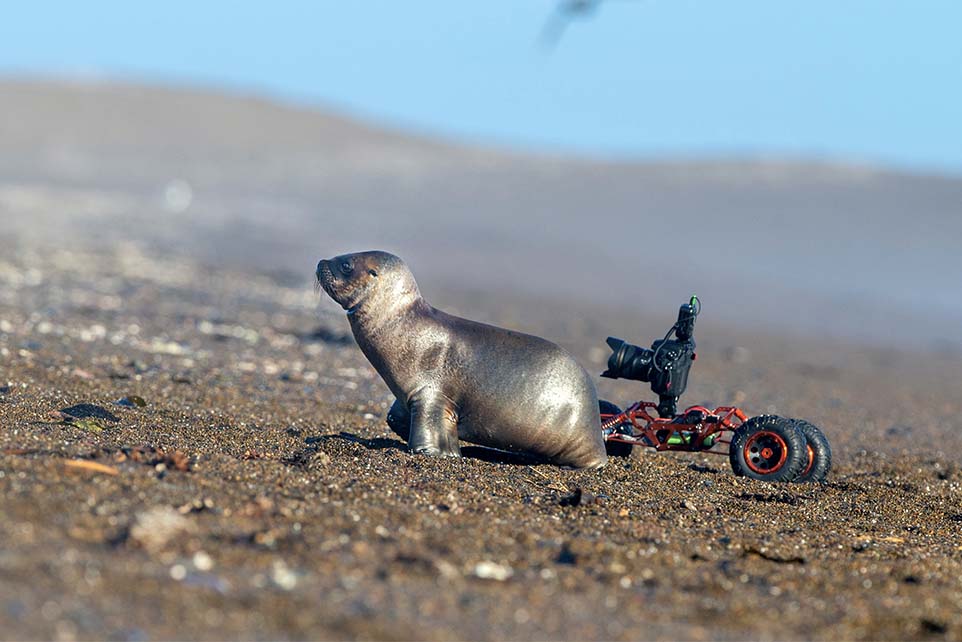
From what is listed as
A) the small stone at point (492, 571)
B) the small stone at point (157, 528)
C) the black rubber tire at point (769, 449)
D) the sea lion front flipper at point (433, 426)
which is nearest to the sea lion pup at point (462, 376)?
the sea lion front flipper at point (433, 426)

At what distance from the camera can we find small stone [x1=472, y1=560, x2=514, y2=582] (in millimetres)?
5031

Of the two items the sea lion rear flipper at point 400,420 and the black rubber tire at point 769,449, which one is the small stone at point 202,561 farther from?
the black rubber tire at point 769,449

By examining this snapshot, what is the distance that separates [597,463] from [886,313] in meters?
20.2

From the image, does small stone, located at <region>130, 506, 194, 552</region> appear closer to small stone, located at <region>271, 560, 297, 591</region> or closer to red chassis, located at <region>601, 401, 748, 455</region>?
small stone, located at <region>271, 560, 297, 591</region>

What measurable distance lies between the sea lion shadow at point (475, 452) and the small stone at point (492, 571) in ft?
8.62

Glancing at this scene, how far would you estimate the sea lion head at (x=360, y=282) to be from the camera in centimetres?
804

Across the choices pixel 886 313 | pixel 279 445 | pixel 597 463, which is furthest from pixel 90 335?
pixel 886 313

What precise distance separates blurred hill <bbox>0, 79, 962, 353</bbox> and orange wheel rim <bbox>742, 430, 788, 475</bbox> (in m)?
13.4

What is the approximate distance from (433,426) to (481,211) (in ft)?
134

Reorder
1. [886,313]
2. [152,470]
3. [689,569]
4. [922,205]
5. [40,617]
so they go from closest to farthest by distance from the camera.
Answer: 1. [40,617]
2. [689,569]
3. [152,470]
4. [886,313]
5. [922,205]

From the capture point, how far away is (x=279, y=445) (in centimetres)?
762

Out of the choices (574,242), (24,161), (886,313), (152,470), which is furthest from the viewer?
(24,161)

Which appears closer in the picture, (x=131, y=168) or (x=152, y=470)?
(x=152, y=470)

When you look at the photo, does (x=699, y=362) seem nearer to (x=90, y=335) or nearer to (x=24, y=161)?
(x=90, y=335)
